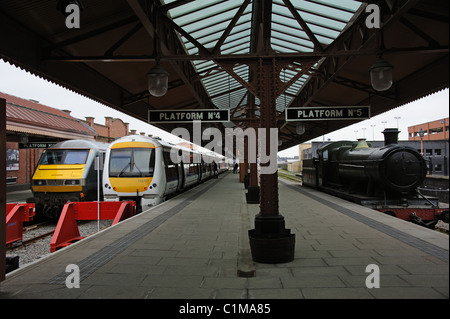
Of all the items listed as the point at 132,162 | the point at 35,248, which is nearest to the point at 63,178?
the point at 132,162

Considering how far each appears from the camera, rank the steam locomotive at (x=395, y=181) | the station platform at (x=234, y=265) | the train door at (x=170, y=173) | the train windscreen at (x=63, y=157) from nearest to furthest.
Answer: the station platform at (x=234, y=265) → the steam locomotive at (x=395, y=181) → the train windscreen at (x=63, y=157) → the train door at (x=170, y=173)

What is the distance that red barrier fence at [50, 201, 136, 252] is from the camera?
6.69 meters

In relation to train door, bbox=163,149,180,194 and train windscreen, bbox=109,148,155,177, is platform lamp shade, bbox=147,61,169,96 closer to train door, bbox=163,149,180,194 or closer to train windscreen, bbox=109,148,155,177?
train windscreen, bbox=109,148,155,177

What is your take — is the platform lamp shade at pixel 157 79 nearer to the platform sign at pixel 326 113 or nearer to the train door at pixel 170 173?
the platform sign at pixel 326 113

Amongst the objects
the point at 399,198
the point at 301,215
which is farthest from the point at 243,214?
the point at 399,198

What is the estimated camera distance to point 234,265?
465cm

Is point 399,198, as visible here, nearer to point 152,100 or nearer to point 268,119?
point 268,119

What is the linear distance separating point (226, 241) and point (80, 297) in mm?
3134

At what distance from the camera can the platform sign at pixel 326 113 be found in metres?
6.56

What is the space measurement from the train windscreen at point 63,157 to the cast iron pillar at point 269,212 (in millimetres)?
8287

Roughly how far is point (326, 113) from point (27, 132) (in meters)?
15.1

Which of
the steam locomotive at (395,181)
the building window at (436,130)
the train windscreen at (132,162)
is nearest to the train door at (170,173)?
the train windscreen at (132,162)
